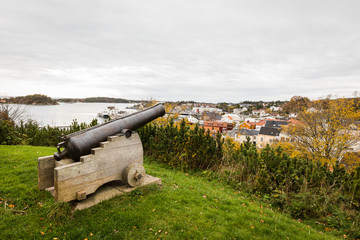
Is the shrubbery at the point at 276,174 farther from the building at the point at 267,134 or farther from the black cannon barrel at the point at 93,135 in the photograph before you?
the building at the point at 267,134

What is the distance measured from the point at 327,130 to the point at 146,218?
21.3 metres

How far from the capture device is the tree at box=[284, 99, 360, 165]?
60.1 ft

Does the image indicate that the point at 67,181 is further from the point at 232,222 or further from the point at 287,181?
the point at 287,181

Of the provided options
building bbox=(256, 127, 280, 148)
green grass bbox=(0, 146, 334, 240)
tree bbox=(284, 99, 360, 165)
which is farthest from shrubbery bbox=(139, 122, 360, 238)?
building bbox=(256, 127, 280, 148)

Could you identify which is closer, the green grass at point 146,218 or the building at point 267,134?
the green grass at point 146,218

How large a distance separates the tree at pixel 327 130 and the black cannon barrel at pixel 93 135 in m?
18.1

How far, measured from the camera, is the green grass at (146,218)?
10.2 feet

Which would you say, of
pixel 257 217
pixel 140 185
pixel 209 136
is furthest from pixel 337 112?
pixel 140 185

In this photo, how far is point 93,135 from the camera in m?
3.84

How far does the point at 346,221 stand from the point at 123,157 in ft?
15.8

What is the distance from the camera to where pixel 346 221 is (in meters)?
4.17

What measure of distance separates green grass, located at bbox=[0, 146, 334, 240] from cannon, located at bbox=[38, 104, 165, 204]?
267mm

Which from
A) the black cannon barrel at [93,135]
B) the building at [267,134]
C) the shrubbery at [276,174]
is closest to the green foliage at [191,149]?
the shrubbery at [276,174]

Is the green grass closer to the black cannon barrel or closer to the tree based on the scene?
the black cannon barrel
